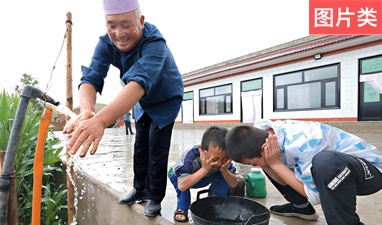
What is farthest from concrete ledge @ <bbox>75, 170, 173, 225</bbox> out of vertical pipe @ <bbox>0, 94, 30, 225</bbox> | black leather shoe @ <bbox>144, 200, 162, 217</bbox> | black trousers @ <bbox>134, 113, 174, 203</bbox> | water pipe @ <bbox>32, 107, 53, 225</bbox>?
vertical pipe @ <bbox>0, 94, 30, 225</bbox>

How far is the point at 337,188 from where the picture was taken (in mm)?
1290

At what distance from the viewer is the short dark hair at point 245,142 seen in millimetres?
1513

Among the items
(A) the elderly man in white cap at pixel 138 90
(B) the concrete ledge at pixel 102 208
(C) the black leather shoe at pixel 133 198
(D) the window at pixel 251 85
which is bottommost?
(B) the concrete ledge at pixel 102 208

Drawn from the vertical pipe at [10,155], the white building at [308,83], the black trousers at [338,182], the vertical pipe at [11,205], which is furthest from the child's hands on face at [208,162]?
Answer: the white building at [308,83]

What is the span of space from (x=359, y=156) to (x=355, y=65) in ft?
25.9

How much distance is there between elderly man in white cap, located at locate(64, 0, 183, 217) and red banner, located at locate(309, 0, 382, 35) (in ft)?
23.5

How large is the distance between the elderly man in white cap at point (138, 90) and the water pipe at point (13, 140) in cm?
34

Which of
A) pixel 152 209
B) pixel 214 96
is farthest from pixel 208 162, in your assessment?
pixel 214 96

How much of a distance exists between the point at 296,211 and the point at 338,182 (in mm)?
588

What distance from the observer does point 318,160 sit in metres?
1.35

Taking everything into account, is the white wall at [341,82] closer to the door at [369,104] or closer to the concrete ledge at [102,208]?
the door at [369,104]

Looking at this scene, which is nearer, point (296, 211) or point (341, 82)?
point (296, 211)

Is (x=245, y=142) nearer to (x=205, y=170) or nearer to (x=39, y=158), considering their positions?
(x=205, y=170)

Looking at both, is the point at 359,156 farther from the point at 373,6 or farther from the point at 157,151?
the point at 373,6
